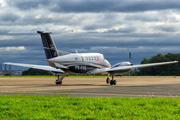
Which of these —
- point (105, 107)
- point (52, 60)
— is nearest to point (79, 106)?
point (105, 107)

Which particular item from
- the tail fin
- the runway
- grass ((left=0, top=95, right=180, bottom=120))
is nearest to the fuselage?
the tail fin

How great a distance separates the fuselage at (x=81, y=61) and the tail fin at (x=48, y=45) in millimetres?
1464

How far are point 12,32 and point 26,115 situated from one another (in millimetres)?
26459

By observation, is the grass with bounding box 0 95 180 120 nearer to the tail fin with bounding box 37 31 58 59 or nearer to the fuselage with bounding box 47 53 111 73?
the fuselage with bounding box 47 53 111 73

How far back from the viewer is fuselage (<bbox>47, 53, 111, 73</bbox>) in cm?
3556

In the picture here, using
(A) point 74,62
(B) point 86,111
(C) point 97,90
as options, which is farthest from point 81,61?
(B) point 86,111

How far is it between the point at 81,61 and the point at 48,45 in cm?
483

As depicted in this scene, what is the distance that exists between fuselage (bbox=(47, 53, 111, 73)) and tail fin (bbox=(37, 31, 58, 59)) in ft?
4.80

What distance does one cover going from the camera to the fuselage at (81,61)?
35.6 m

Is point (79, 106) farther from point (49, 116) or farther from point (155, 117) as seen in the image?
point (155, 117)

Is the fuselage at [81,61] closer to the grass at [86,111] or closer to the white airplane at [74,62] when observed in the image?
the white airplane at [74,62]

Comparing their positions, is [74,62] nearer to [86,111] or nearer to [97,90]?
[97,90]

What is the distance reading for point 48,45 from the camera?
37062 mm

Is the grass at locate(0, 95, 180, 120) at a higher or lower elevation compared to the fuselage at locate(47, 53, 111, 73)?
lower
